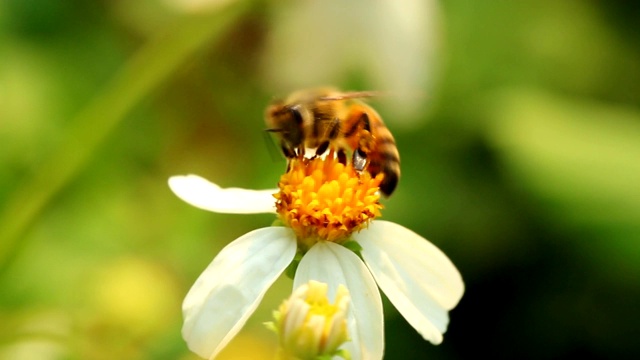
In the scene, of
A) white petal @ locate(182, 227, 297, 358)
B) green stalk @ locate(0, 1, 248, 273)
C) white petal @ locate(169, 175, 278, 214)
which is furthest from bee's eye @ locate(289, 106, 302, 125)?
green stalk @ locate(0, 1, 248, 273)

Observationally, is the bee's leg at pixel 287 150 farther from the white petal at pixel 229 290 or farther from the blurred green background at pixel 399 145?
the blurred green background at pixel 399 145

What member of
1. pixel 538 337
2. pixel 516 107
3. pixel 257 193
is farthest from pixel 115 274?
pixel 516 107

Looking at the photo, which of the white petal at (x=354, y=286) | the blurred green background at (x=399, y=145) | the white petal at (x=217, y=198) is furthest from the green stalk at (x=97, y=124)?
the white petal at (x=354, y=286)

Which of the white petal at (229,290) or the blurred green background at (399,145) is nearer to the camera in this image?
the white petal at (229,290)

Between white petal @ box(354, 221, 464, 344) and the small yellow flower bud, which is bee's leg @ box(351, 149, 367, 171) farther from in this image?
the small yellow flower bud

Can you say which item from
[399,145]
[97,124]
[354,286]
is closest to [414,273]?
[354,286]

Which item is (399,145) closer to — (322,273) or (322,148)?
(322,148)

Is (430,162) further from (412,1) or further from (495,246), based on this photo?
(412,1)
